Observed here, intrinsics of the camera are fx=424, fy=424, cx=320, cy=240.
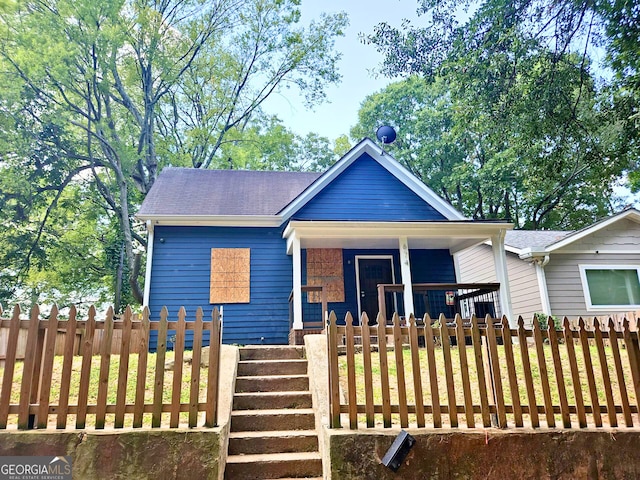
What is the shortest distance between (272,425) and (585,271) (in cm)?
1134

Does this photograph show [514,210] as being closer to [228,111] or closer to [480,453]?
[228,111]

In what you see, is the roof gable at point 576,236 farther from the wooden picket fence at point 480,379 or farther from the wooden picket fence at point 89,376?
the wooden picket fence at point 89,376

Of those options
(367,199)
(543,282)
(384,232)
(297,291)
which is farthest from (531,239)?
(297,291)

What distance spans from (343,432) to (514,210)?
25081mm

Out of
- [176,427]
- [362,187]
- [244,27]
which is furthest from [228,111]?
[176,427]

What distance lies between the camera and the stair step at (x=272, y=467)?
399cm

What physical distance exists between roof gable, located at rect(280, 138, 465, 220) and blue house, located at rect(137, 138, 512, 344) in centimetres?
3

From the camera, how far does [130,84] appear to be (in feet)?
63.7

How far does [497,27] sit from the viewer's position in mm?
7793

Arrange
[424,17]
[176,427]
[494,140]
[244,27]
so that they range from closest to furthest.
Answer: [176,427], [424,17], [494,140], [244,27]

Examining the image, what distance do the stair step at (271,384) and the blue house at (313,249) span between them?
354 cm

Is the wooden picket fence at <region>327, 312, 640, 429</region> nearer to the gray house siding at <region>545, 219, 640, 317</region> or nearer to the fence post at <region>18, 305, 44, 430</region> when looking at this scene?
the fence post at <region>18, 305, 44, 430</region>

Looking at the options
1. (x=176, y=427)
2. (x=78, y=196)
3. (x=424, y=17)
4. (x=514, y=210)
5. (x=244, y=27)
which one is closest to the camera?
(x=176, y=427)

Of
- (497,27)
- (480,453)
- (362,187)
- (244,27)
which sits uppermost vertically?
(244,27)
